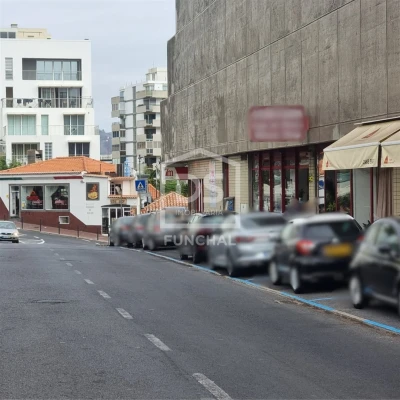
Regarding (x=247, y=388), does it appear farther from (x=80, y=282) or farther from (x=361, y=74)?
(x=80, y=282)

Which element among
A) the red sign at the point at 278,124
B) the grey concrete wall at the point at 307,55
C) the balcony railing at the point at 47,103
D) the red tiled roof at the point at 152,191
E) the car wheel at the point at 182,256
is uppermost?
the balcony railing at the point at 47,103

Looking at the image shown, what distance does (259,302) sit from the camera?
38062 mm

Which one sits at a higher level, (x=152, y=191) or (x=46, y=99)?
(x=46, y=99)

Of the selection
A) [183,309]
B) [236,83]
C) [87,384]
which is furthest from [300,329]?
[236,83]

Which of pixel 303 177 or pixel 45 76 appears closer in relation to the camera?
pixel 303 177

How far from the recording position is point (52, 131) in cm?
18638

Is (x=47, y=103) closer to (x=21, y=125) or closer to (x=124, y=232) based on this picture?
(x=21, y=125)

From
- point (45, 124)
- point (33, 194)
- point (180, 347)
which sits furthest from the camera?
point (45, 124)

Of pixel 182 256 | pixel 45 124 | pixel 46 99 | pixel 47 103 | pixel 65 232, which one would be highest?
pixel 46 99

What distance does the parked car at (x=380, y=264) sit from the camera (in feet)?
9.30

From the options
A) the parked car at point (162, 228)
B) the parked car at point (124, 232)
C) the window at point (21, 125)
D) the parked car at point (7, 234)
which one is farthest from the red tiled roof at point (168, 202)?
the window at point (21, 125)

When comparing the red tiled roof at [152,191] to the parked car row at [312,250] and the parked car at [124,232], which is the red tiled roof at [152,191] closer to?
the parked car at [124,232]

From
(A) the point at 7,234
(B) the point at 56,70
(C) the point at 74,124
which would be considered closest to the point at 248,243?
(A) the point at 7,234

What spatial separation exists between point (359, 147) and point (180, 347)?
24.3 m
